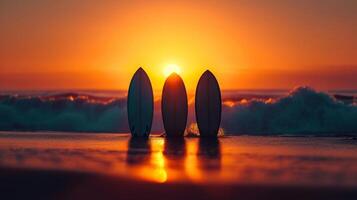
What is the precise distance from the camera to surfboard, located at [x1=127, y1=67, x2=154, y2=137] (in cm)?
5872

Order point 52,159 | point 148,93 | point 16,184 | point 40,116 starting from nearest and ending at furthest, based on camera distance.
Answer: point 16,184 → point 52,159 → point 148,93 → point 40,116

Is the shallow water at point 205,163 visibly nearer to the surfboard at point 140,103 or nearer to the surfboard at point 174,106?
the surfboard at point 140,103

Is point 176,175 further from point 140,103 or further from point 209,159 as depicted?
point 140,103

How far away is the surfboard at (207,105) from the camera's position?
5900cm

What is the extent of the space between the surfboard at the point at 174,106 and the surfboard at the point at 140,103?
1300 millimetres

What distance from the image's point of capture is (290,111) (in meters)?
74.0

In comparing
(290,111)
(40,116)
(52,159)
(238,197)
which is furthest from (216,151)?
(40,116)

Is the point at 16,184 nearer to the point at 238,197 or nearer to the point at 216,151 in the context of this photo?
the point at 238,197

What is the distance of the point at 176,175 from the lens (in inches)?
989

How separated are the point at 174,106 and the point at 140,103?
2778 millimetres

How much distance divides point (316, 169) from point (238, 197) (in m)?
8.18

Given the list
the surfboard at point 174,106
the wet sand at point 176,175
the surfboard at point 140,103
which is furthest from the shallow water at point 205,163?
the surfboard at point 174,106

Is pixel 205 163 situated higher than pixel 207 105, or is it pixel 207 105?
pixel 207 105

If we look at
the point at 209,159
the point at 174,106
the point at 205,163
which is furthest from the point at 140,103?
the point at 205,163
